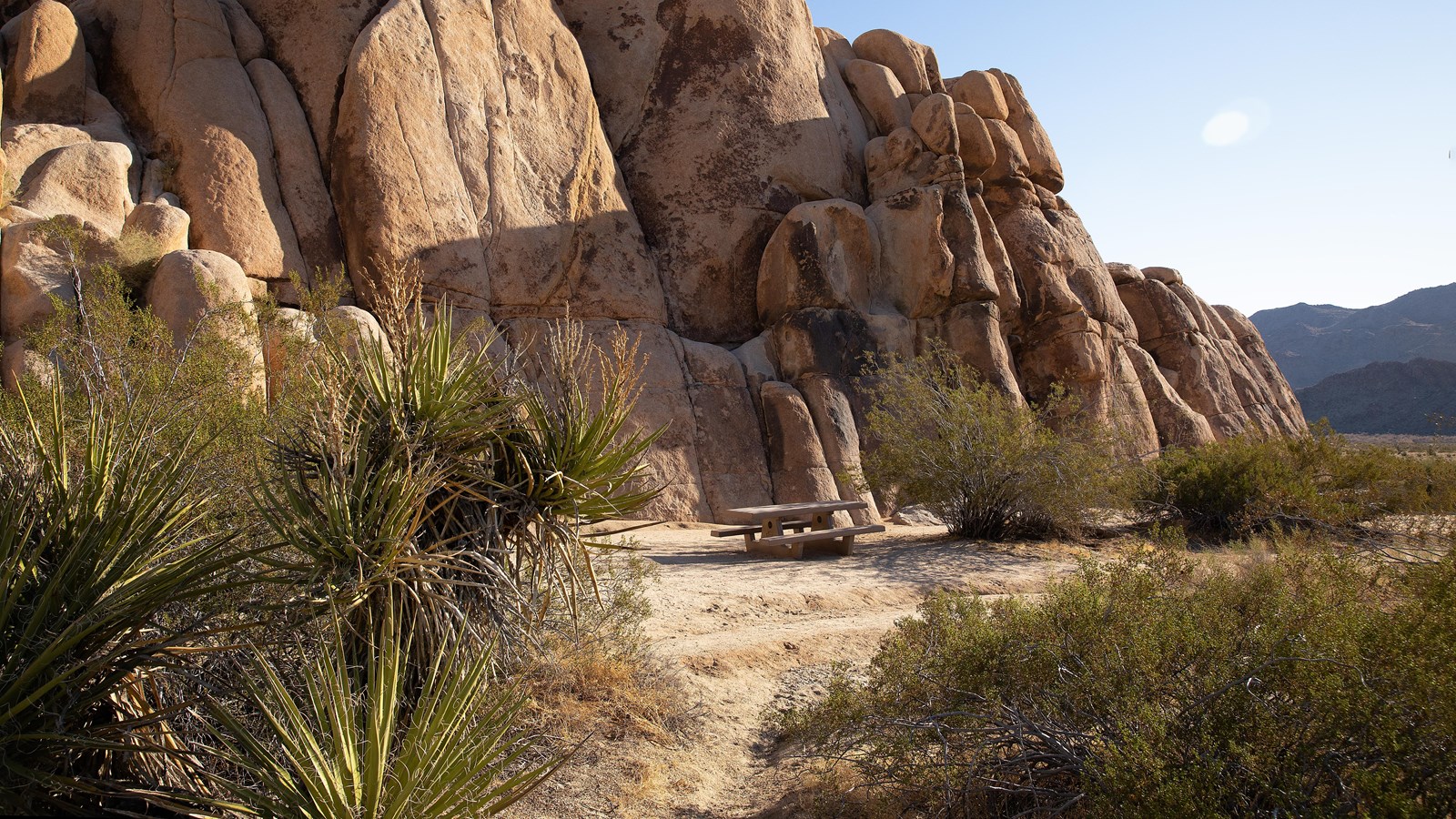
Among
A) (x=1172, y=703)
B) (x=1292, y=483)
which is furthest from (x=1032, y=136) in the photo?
(x=1172, y=703)

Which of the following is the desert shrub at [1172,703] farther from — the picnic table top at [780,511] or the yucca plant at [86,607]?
the picnic table top at [780,511]

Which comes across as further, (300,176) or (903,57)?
(903,57)

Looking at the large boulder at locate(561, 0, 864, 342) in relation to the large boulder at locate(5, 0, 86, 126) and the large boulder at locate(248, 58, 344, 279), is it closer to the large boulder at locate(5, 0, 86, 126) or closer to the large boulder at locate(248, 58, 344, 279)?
the large boulder at locate(248, 58, 344, 279)

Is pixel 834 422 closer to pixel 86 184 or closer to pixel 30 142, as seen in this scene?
pixel 86 184

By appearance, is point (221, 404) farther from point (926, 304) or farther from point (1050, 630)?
point (926, 304)

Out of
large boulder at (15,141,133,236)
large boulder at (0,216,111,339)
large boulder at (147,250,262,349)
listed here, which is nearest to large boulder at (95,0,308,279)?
large boulder at (15,141,133,236)

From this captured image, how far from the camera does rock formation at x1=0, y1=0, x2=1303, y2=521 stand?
49.9 ft

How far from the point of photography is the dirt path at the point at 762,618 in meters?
5.70

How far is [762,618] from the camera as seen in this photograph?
29.4 feet

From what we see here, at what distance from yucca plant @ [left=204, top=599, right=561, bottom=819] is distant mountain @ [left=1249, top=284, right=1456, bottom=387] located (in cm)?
8591

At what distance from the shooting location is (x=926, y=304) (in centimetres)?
2050

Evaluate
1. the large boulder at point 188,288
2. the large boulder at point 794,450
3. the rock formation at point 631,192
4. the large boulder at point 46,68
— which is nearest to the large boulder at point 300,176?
the rock formation at point 631,192

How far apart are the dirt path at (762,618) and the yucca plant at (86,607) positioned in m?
2.50

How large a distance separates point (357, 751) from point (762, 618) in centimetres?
588
